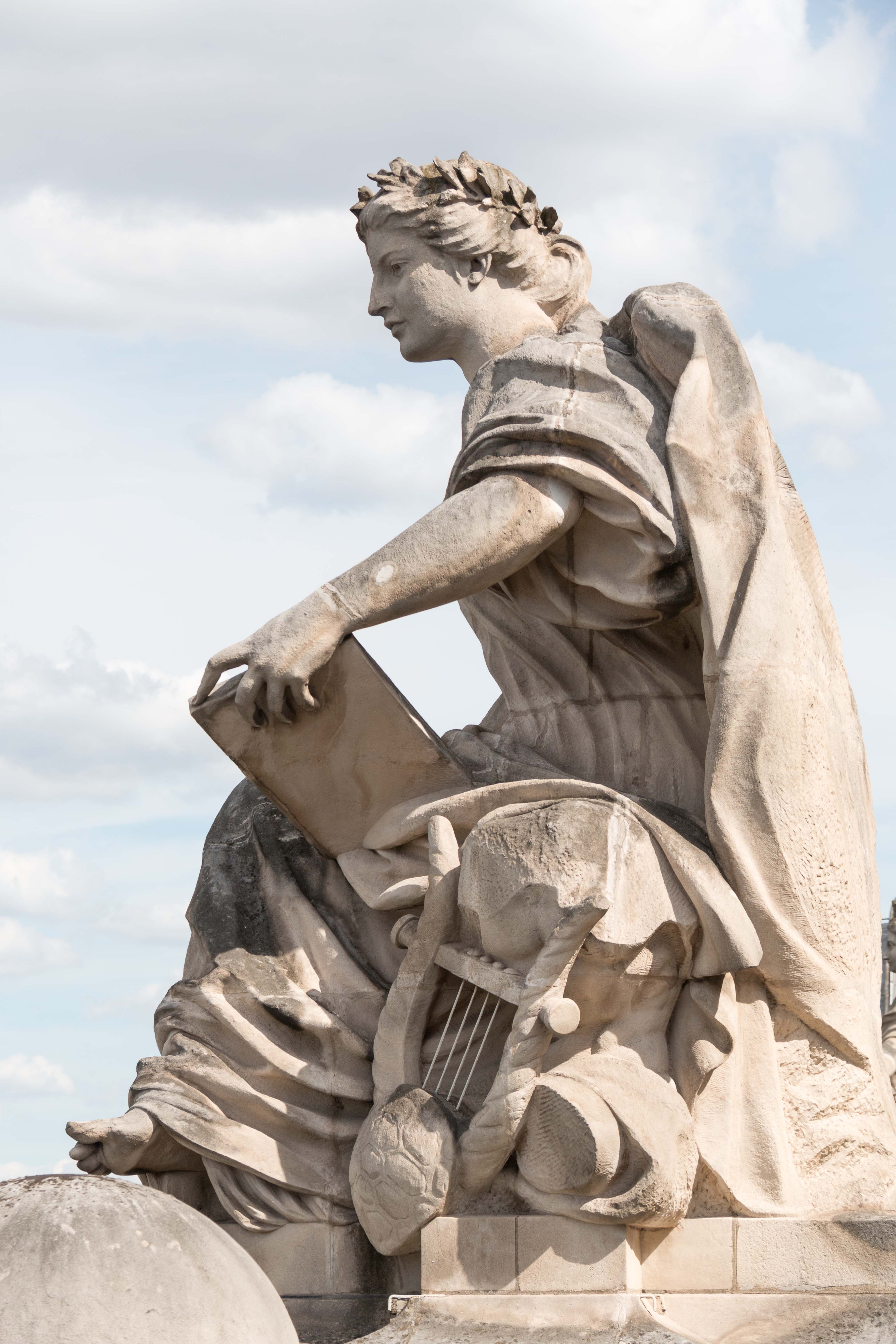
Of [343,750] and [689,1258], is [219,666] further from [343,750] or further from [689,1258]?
[689,1258]

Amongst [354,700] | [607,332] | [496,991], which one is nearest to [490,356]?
[607,332]

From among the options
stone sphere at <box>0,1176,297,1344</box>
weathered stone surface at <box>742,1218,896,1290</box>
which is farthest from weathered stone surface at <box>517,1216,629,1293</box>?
stone sphere at <box>0,1176,297,1344</box>

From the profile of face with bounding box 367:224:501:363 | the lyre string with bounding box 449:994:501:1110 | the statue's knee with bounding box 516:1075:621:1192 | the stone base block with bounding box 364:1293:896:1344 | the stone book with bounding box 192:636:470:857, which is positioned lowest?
the stone base block with bounding box 364:1293:896:1344

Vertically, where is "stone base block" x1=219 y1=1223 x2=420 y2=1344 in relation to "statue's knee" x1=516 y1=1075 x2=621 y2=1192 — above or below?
below

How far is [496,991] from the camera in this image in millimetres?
5488

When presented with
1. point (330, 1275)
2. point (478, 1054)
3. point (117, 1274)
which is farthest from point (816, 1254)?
point (117, 1274)

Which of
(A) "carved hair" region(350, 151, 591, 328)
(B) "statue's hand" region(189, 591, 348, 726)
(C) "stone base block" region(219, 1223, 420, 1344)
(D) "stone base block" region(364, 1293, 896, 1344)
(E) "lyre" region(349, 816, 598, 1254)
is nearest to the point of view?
(D) "stone base block" region(364, 1293, 896, 1344)

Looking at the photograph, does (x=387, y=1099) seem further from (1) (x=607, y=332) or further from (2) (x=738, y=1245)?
(1) (x=607, y=332)

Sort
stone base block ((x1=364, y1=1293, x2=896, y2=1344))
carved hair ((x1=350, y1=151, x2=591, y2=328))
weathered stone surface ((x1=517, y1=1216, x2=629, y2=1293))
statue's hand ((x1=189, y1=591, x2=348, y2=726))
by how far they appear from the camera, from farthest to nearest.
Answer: carved hair ((x1=350, y1=151, x2=591, y2=328))
statue's hand ((x1=189, y1=591, x2=348, y2=726))
weathered stone surface ((x1=517, y1=1216, x2=629, y2=1293))
stone base block ((x1=364, y1=1293, x2=896, y2=1344))

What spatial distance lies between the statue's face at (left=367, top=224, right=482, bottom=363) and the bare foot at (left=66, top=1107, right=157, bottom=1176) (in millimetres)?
2821

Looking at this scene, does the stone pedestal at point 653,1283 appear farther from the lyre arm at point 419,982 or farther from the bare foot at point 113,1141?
the bare foot at point 113,1141

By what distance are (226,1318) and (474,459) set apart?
2960mm

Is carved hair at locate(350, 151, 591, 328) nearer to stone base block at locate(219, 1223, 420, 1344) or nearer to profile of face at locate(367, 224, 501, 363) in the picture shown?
profile of face at locate(367, 224, 501, 363)

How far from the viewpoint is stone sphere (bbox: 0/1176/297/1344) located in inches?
153
